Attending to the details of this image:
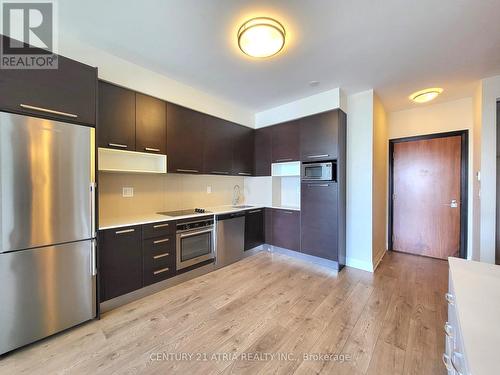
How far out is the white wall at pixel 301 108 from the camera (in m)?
3.02

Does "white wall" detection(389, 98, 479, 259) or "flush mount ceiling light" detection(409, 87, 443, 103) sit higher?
"flush mount ceiling light" detection(409, 87, 443, 103)

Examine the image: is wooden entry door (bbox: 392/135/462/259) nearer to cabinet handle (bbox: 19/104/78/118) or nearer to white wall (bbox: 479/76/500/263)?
white wall (bbox: 479/76/500/263)

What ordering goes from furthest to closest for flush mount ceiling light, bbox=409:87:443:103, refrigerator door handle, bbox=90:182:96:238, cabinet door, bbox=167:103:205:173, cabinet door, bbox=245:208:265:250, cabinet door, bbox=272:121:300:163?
cabinet door, bbox=245:208:265:250 < cabinet door, bbox=272:121:300:163 < flush mount ceiling light, bbox=409:87:443:103 < cabinet door, bbox=167:103:205:173 < refrigerator door handle, bbox=90:182:96:238

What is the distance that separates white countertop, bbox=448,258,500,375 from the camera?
589 mm

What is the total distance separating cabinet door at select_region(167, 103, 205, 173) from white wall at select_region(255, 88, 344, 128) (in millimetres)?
1317

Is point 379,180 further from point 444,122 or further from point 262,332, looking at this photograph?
point 262,332

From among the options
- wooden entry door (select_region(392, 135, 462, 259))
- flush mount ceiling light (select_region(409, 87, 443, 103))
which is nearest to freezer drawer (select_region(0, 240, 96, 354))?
flush mount ceiling light (select_region(409, 87, 443, 103))

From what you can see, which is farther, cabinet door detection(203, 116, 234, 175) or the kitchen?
cabinet door detection(203, 116, 234, 175)

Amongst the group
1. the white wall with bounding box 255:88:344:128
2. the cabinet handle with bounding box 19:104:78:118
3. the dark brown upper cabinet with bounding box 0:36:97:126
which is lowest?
the cabinet handle with bounding box 19:104:78:118

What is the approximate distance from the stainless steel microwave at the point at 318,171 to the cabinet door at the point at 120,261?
8.06 feet

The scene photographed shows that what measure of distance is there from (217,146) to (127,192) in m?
1.48

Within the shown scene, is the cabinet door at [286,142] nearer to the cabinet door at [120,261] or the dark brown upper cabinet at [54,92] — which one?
the cabinet door at [120,261]

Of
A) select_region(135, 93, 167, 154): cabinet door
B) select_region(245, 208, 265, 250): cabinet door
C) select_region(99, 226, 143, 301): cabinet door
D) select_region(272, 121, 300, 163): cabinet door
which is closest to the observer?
select_region(99, 226, 143, 301): cabinet door

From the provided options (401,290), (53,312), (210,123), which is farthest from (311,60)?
(53,312)
